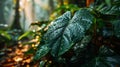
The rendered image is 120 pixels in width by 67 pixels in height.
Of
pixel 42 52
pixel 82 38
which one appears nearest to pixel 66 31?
pixel 82 38

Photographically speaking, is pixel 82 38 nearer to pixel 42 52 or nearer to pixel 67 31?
pixel 67 31

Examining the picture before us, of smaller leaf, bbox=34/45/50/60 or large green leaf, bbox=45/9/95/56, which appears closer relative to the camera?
large green leaf, bbox=45/9/95/56

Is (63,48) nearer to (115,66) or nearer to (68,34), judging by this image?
(68,34)

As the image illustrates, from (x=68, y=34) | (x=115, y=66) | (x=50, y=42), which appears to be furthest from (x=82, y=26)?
(x=115, y=66)

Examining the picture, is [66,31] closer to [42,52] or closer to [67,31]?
[67,31]

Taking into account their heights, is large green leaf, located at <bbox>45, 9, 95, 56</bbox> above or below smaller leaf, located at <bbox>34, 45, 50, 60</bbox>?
above

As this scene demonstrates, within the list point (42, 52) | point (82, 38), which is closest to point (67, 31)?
point (82, 38)

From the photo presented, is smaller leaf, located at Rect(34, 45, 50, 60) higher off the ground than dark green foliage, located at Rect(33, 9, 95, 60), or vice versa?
dark green foliage, located at Rect(33, 9, 95, 60)

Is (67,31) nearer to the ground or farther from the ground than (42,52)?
farther from the ground

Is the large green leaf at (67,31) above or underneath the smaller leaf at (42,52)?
above

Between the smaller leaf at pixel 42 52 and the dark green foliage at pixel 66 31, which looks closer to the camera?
the dark green foliage at pixel 66 31
